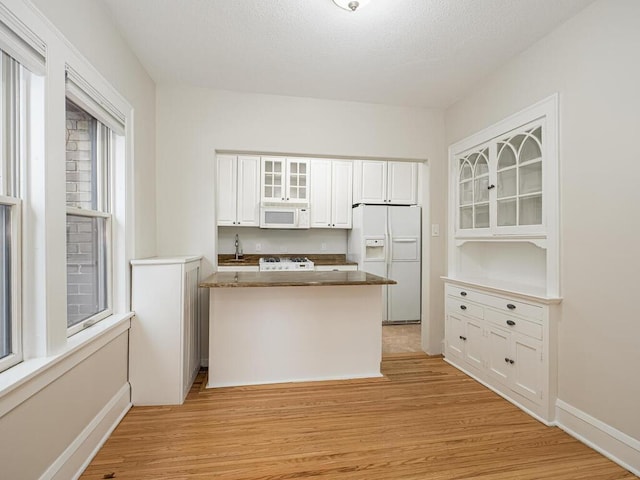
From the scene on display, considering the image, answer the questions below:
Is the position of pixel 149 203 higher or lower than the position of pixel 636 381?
higher

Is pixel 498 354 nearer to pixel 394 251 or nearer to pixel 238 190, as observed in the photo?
pixel 394 251

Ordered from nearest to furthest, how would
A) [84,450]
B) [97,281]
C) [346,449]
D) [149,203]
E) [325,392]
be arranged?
[84,450] < [346,449] < [97,281] < [325,392] < [149,203]

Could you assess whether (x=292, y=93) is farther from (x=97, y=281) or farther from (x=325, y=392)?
(x=325, y=392)

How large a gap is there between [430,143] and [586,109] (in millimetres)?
1488

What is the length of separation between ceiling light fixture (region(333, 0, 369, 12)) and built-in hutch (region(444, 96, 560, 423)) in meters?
1.40

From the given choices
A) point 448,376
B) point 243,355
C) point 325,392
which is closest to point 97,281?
point 243,355

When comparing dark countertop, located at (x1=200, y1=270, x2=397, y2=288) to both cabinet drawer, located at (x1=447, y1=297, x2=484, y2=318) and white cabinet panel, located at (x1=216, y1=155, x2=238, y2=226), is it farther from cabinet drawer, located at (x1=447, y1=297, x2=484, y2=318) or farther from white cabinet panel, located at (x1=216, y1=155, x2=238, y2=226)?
white cabinet panel, located at (x1=216, y1=155, x2=238, y2=226)

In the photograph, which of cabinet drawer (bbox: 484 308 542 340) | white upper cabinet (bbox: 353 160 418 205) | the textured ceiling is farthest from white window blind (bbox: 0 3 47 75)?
white upper cabinet (bbox: 353 160 418 205)

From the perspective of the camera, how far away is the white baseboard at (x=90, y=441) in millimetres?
1427

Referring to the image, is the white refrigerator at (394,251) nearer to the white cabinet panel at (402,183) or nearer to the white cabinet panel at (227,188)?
the white cabinet panel at (402,183)

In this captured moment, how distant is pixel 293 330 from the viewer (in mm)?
2637

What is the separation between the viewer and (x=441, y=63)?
2467 mm

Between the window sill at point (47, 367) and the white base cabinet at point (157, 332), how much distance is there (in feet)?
1.02

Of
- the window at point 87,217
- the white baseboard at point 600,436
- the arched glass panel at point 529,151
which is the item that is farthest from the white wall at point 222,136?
the white baseboard at point 600,436
